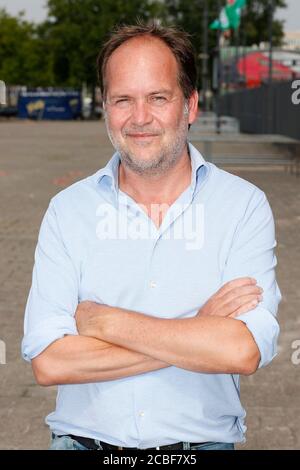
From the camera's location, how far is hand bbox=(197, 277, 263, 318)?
2.60 metres

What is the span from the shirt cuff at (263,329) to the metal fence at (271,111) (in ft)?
53.7

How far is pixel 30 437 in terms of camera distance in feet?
15.9

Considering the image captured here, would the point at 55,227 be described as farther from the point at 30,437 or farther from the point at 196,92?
the point at 30,437

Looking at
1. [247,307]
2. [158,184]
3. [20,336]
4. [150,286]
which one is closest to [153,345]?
[150,286]

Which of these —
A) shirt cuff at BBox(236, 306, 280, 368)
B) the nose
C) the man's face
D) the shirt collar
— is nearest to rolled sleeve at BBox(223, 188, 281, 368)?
shirt cuff at BBox(236, 306, 280, 368)

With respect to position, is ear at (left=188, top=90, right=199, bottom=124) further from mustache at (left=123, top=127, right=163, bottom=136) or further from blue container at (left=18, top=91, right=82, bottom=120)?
blue container at (left=18, top=91, right=82, bottom=120)

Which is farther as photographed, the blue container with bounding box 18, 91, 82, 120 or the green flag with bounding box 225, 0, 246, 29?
the blue container with bounding box 18, 91, 82, 120

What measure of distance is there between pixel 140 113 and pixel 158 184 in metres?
0.21

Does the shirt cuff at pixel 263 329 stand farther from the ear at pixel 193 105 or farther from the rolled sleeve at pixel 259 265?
the ear at pixel 193 105

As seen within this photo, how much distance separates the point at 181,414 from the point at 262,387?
3176mm

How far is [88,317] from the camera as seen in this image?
103 inches

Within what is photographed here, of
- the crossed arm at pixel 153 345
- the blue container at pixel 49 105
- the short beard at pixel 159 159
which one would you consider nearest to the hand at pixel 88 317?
the crossed arm at pixel 153 345

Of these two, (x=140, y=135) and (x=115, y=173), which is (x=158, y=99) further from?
(x=115, y=173)
